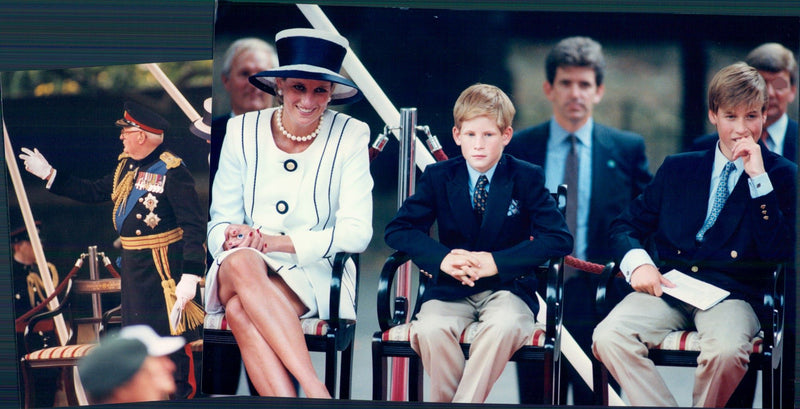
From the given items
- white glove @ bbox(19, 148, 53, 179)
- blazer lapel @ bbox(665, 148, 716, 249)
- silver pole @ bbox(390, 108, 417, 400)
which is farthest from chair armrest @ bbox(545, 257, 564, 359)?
white glove @ bbox(19, 148, 53, 179)

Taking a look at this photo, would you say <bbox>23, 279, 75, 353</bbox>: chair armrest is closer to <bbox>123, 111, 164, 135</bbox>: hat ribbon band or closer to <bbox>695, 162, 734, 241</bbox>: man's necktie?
<bbox>123, 111, 164, 135</bbox>: hat ribbon band

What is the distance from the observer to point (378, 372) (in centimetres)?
548

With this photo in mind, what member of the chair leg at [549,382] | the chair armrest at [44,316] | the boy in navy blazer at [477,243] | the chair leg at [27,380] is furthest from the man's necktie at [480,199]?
the chair leg at [27,380]

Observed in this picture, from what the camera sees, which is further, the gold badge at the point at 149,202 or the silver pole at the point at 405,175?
the gold badge at the point at 149,202

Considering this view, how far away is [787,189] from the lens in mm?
5508

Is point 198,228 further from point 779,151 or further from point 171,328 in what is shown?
point 779,151

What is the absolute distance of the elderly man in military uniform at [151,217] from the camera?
5957 millimetres

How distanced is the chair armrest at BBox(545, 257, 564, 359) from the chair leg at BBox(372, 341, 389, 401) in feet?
2.65

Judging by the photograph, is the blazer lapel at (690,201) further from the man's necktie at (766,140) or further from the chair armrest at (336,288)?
the chair armrest at (336,288)

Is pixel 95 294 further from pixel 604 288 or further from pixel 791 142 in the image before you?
pixel 791 142

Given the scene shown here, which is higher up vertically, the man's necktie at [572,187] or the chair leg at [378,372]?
the man's necktie at [572,187]

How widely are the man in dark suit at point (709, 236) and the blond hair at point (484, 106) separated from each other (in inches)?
30.8

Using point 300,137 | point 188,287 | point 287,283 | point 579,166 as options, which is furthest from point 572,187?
point 188,287

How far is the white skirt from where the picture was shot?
5582 millimetres
